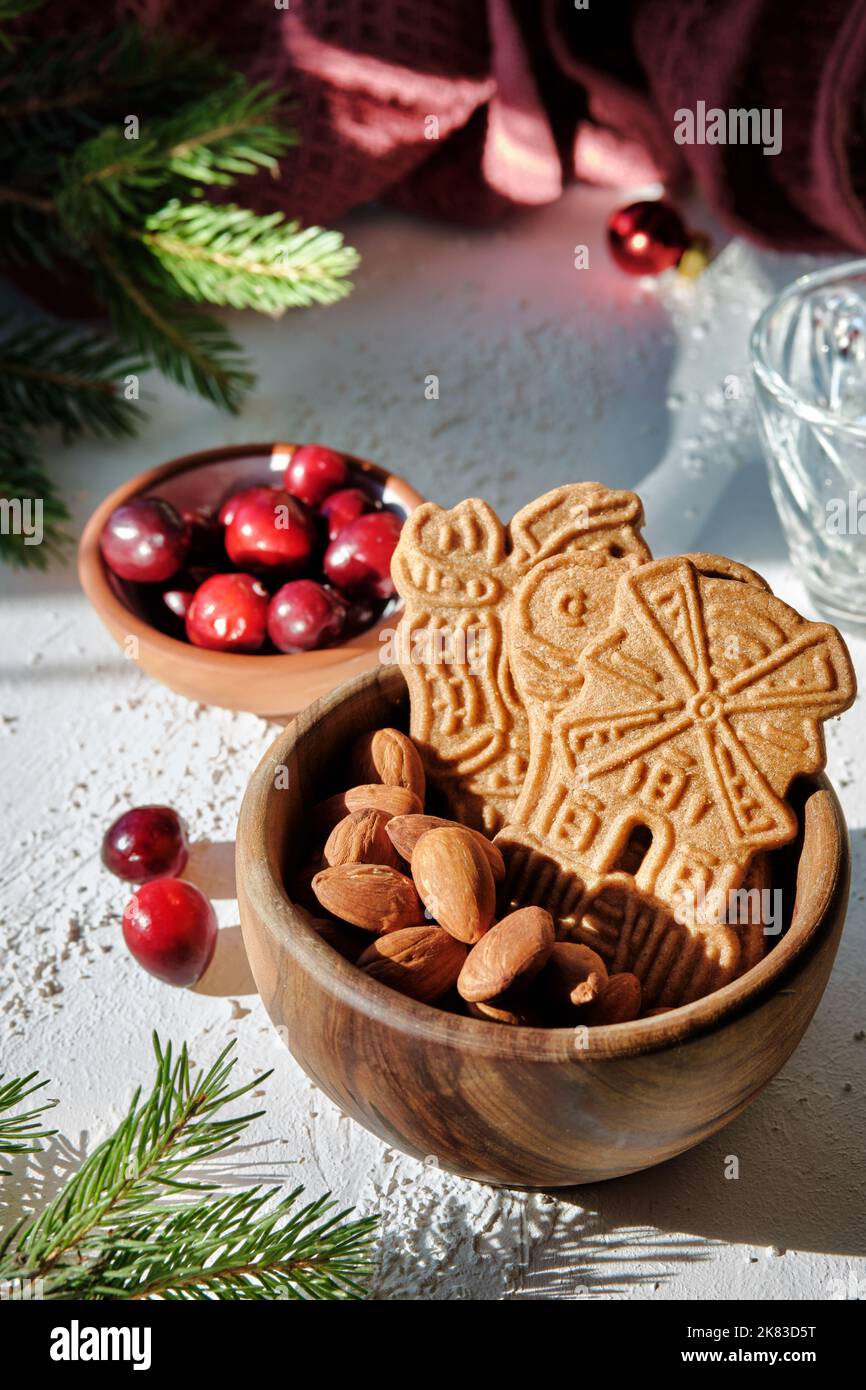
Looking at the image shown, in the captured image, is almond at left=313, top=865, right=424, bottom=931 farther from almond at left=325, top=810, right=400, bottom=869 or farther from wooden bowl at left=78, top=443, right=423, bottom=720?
wooden bowl at left=78, top=443, right=423, bottom=720

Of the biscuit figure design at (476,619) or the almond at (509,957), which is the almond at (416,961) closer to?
the almond at (509,957)

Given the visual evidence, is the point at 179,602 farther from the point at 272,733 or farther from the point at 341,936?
the point at 341,936

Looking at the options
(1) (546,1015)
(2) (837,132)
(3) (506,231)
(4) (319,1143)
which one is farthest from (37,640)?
(2) (837,132)

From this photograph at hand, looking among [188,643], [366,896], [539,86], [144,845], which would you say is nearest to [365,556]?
[188,643]

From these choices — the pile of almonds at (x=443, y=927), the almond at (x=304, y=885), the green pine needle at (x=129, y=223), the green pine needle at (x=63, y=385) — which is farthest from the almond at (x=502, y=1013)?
the green pine needle at (x=63, y=385)

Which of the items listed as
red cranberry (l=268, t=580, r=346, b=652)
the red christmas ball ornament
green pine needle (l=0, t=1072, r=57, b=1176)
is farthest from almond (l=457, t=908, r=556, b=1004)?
the red christmas ball ornament
